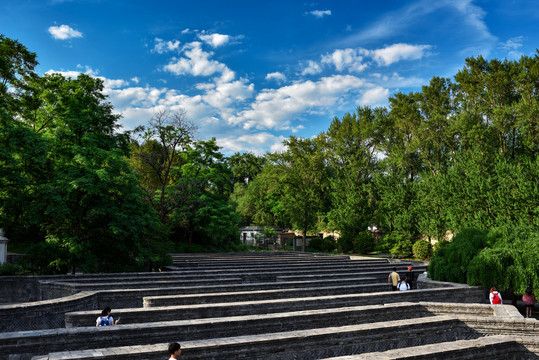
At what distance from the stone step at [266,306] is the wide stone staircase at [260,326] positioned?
0.03 meters

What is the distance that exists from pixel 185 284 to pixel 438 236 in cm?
3103

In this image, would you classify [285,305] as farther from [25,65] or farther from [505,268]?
[25,65]

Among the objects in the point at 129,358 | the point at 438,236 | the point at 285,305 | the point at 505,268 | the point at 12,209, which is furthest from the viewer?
the point at 438,236

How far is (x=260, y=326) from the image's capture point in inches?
372

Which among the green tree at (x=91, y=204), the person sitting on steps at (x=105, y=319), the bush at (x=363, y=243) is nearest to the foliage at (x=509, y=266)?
the person sitting on steps at (x=105, y=319)

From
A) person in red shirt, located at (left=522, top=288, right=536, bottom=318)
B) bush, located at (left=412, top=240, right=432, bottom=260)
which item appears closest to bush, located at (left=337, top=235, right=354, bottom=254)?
bush, located at (left=412, top=240, right=432, bottom=260)

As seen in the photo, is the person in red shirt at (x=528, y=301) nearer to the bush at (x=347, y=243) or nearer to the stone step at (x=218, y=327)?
the stone step at (x=218, y=327)

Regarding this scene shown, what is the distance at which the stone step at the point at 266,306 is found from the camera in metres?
9.60

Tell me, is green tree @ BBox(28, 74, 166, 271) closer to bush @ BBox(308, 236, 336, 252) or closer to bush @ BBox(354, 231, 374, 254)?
bush @ BBox(354, 231, 374, 254)

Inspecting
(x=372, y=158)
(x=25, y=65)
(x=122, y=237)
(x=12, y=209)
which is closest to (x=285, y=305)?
(x=122, y=237)

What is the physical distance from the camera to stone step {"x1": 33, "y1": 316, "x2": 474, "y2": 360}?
717 cm

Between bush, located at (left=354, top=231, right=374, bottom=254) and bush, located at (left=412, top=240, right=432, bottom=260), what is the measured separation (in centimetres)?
687

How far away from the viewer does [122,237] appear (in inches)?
728

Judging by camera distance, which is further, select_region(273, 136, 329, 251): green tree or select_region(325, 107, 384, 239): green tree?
select_region(273, 136, 329, 251): green tree
